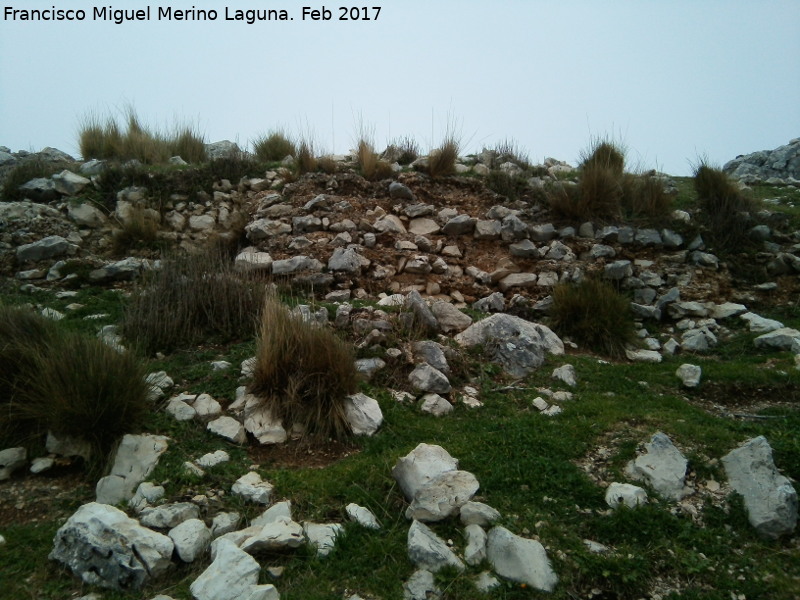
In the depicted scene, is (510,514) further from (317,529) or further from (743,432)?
(743,432)

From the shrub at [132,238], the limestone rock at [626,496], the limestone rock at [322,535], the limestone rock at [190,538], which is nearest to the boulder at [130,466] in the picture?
the limestone rock at [190,538]

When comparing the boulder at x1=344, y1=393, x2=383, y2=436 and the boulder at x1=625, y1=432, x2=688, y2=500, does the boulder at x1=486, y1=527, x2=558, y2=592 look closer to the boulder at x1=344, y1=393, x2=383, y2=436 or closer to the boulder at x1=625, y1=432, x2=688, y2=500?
the boulder at x1=625, y1=432, x2=688, y2=500

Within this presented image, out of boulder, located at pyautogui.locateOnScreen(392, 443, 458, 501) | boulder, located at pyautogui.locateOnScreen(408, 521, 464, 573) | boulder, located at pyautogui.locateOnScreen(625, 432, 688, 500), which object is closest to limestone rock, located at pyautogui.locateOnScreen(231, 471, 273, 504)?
boulder, located at pyautogui.locateOnScreen(392, 443, 458, 501)

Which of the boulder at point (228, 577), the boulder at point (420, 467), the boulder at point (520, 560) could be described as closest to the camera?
the boulder at point (228, 577)

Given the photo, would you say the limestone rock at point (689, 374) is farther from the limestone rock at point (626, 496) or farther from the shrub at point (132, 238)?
the shrub at point (132, 238)

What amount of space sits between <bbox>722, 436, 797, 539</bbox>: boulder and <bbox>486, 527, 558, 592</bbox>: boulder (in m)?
1.27

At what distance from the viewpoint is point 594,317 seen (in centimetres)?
670

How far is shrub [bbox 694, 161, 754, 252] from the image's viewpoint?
8461mm

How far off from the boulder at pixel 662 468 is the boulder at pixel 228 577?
2.35 m

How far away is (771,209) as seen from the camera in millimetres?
9547

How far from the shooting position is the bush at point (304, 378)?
14.9 ft

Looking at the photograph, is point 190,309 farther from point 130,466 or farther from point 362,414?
point 362,414

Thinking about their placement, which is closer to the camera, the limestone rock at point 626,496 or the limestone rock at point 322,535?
the limestone rock at point 322,535

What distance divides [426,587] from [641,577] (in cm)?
110
